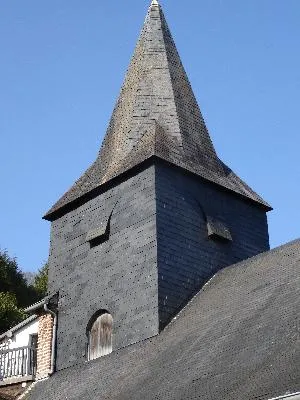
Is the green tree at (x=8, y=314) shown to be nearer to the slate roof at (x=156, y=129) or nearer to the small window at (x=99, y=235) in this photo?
the slate roof at (x=156, y=129)

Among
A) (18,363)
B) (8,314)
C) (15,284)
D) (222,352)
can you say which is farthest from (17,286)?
(222,352)

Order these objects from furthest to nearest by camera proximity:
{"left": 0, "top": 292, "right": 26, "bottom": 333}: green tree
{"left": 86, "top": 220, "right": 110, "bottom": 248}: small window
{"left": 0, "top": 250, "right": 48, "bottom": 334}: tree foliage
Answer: {"left": 0, "top": 250, "right": 48, "bottom": 334}: tree foliage
{"left": 0, "top": 292, "right": 26, "bottom": 333}: green tree
{"left": 86, "top": 220, "right": 110, "bottom": 248}: small window

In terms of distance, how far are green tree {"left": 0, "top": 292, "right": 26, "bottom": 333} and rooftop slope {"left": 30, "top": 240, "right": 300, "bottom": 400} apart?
16.7 m

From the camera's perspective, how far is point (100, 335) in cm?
1471

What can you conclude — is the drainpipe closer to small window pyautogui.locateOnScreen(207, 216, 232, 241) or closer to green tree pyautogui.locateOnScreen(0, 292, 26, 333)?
small window pyautogui.locateOnScreen(207, 216, 232, 241)

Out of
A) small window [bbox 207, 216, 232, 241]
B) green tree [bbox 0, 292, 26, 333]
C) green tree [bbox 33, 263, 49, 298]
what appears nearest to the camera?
small window [bbox 207, 216, 232, 241]

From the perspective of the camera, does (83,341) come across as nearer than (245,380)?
No

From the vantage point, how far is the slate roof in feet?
53.9

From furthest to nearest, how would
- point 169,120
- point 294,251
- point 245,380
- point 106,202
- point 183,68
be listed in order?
point 183,68
point 169,120
point 106,202
point 294,251
point 245,380

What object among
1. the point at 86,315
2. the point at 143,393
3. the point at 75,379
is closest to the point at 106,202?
the point at 86,315

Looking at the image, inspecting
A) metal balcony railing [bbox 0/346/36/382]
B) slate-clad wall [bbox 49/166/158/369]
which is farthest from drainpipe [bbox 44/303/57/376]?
metal balcony railing [bbox 0/346/36/382]

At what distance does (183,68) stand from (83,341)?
8.45m

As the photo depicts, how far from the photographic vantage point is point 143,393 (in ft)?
34.3

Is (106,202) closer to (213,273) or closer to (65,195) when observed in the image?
(65,195)
